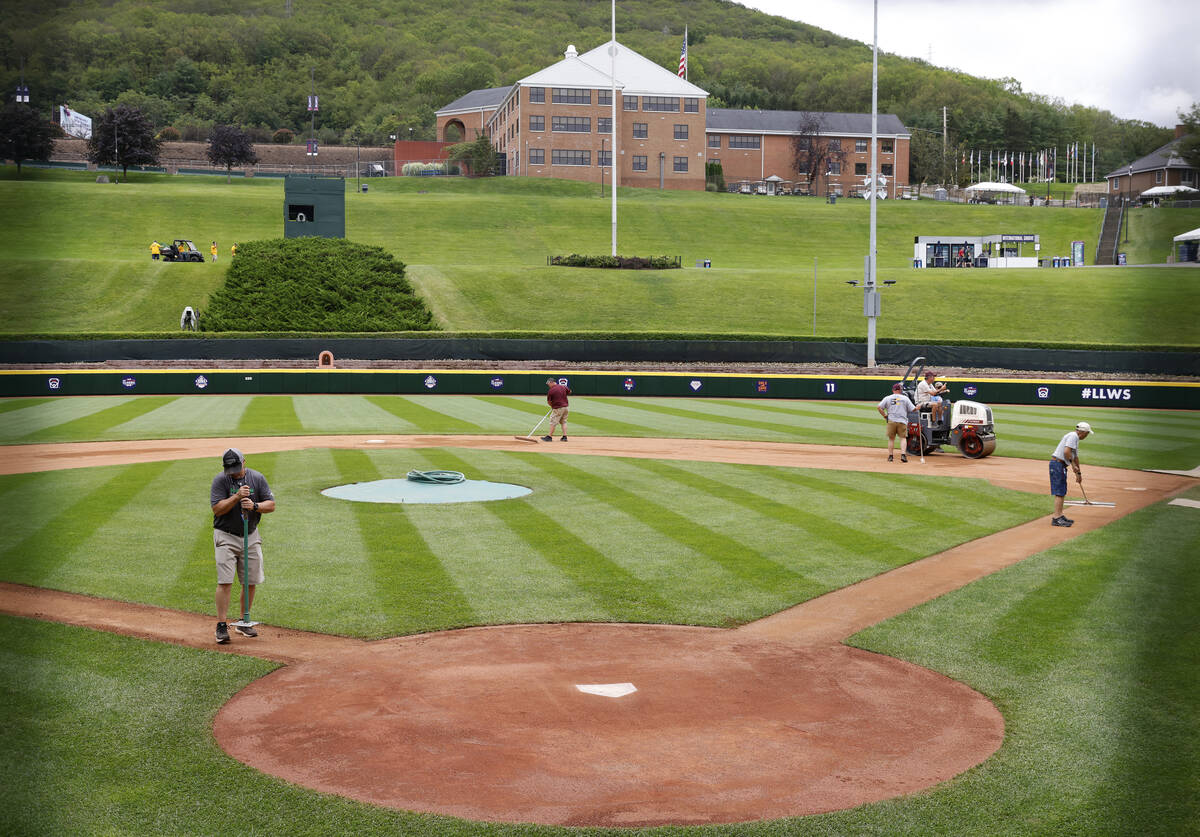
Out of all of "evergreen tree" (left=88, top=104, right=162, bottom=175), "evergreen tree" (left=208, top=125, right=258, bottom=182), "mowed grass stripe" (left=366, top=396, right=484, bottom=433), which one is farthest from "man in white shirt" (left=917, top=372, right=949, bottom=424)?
"evergreen tree" (left=208, top=125, right=258, bottom=182)

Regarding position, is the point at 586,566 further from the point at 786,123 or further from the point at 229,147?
the point at 786,123

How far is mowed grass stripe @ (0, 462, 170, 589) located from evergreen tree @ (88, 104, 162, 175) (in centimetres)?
7935

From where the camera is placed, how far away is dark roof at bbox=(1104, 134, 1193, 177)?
2.71 metres

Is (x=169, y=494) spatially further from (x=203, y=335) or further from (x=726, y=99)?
(x=726, y=99)

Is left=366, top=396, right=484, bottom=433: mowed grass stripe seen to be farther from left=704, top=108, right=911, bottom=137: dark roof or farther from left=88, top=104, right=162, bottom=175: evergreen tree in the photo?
left=704, top=108, right=911, bottom=137: dark roof

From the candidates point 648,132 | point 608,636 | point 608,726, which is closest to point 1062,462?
point 608,636

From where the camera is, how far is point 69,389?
143 feet

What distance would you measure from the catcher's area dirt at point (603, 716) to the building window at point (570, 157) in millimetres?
99601

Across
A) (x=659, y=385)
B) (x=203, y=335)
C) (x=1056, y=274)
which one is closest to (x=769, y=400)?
(x=659, y=385)

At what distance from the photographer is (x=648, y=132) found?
11169 centimetres

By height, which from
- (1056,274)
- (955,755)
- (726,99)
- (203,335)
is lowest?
(955,755)

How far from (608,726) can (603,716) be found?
29 cm

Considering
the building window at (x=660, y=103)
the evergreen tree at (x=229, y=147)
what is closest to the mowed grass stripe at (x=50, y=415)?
the evergreen tree at (x=229, y=147)

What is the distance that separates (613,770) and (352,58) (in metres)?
172
